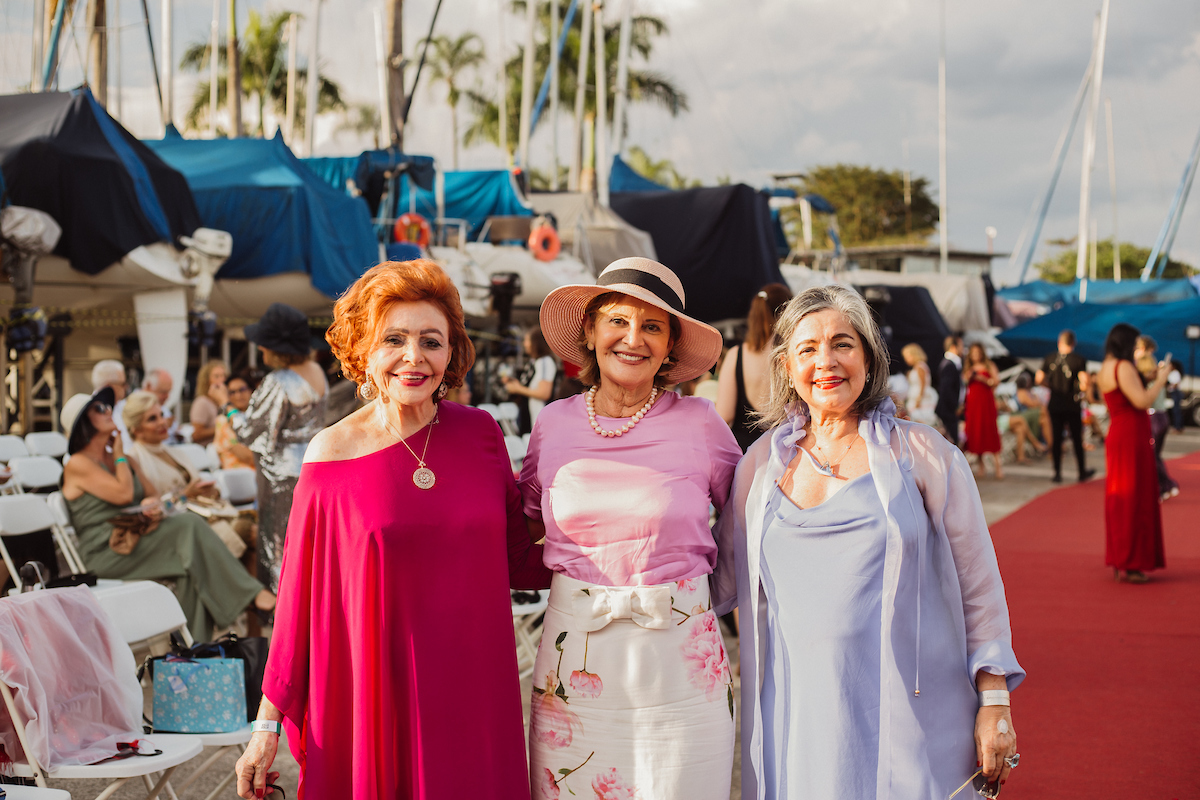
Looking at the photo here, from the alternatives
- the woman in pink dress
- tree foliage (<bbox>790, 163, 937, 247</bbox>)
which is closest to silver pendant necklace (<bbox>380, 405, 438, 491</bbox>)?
the woman in pink dress

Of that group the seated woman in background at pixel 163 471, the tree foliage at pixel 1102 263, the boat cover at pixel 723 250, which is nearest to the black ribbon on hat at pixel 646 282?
the seated woman in background at pixel 163 471

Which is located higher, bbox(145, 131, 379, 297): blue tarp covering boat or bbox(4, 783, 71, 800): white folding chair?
bbox(145, 131, 379, 297): blue tarp covering boat

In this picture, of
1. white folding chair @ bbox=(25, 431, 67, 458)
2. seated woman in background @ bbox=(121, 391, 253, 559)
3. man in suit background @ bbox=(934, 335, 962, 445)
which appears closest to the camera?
seated woman in background @ bbox=(121, 391, 253, 559)

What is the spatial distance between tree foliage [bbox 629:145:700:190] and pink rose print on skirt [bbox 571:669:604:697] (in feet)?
144

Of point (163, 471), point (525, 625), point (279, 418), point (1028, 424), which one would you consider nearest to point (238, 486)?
point (163, 471)

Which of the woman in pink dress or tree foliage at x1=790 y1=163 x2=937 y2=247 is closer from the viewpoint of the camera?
the woman in pink dress

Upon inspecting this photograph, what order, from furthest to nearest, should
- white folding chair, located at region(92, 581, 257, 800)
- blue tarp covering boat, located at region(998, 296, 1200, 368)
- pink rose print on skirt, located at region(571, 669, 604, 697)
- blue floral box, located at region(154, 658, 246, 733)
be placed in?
blue tarp covering boat, located at region(998, 296, 1200, 368) < white folding chair, located at region(92, 581, 257, 800) < blue floral box, located at region(154, 658, 246, 733) < pink rose print on skirt, located at region(571, 669, 604, 697)

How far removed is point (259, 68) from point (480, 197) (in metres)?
18.6

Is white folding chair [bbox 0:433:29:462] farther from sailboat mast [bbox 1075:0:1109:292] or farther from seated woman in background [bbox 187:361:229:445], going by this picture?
sailboat mast [bbox 1075:0:1109:292]

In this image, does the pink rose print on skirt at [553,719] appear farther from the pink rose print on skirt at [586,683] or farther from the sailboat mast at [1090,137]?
the sailboat mast at [1090,137]

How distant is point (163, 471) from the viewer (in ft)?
19.5

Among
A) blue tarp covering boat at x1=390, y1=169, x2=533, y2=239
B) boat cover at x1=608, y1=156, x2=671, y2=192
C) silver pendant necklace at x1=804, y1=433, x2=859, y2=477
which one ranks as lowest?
silver pendant necklace at x1=804, y1=433, x2=859, y2=477

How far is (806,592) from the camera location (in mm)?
2168

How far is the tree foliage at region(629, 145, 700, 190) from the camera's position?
46094 mm
